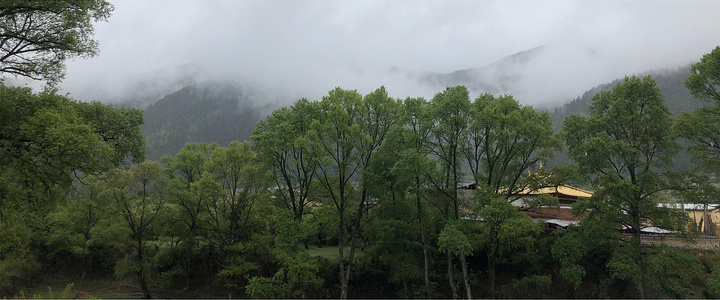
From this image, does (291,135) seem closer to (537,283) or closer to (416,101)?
(416,101)

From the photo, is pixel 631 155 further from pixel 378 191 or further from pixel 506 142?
pixel 378 191

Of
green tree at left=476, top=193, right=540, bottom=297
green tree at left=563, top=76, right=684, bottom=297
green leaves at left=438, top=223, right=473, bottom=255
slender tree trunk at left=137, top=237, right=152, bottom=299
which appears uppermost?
green tree at left=563, top=76, right=684, bottom=297

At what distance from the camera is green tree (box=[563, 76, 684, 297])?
723 inches

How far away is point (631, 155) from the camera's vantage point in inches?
734

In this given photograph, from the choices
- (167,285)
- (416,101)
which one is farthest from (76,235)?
(416,101)

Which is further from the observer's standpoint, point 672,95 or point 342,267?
point 672,95

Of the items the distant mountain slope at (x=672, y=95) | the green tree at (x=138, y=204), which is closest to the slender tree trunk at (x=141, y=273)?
the green tree at (x=138, y=204)

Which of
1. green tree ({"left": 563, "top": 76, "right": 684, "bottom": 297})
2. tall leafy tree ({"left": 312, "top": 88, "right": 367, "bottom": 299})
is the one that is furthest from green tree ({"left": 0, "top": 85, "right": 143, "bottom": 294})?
green tree ({"left": 563, "top": 76, "right": 684, "bottom": 297})

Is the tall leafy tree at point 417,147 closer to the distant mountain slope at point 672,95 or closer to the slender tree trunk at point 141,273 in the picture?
the slender tree trunk at point 141,273

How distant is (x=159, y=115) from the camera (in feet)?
636

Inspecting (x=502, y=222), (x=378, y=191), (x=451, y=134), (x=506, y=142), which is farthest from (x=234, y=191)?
(x=506, y=142)

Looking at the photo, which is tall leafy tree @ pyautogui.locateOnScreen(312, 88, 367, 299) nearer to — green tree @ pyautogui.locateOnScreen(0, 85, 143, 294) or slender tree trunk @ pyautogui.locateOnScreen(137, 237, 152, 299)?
green tree @ pyautogui.locateOnScreen(0, 85, 143, 294)

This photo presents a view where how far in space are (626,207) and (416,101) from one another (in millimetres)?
13674

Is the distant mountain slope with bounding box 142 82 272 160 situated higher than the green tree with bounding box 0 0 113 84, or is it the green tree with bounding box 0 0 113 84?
the distant mountain slope with bounding box 142 82 272 160
